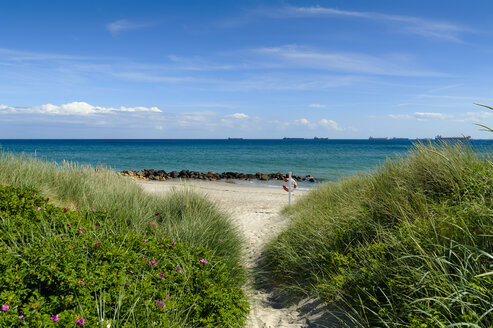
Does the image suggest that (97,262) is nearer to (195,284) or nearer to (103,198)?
(195,284)

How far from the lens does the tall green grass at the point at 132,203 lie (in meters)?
6.30

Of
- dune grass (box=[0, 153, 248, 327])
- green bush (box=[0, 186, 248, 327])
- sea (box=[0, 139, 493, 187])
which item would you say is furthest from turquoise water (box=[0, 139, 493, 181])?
green bush (box=[0, 186, 248, 327])

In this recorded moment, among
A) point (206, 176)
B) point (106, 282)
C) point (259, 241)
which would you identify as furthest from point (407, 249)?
point (206, 176)

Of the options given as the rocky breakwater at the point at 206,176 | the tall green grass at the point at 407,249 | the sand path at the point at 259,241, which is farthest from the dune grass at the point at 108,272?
the rocky breakwater at the point at 206,176

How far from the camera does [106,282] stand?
3531 millimetres

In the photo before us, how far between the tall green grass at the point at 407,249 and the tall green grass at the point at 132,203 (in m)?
1.04

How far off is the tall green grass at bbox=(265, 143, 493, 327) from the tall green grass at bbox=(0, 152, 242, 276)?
1.04 m

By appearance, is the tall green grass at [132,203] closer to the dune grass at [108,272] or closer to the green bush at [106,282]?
the dune grass at [108,272]

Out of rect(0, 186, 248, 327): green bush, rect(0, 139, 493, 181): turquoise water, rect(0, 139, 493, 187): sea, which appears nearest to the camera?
rect(0, 186, 248, 327): green bush

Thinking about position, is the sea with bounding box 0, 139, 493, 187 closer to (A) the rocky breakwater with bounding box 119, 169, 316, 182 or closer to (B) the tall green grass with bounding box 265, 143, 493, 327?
(B) the tall green grass with bounding box 265, 143, 493, 327

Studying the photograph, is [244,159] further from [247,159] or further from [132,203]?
[132,203]

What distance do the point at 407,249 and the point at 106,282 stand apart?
11.1ft

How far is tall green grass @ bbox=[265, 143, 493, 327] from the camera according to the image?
319cm

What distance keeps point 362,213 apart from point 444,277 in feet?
8.19
